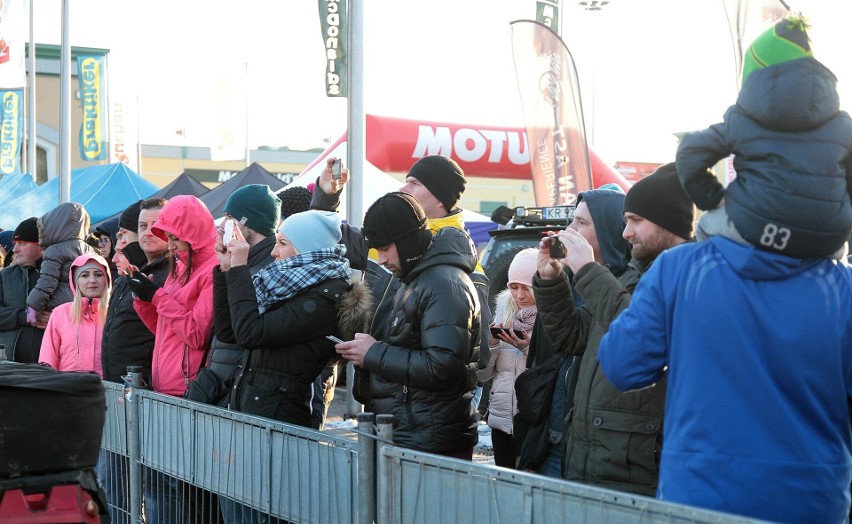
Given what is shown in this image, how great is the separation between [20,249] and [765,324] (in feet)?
22.8

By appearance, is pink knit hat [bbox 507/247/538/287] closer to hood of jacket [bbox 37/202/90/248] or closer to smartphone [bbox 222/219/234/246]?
smartphone [bbox 222/219/234/246]

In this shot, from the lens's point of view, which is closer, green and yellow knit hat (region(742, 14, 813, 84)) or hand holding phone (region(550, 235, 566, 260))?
green and yellow knit hat (region(742, 14, 813, 84))

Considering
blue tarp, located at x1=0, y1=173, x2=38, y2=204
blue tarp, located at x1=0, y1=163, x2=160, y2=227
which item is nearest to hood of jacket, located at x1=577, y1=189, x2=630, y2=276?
blue tarp, located at x1=0, y1=163, x2=160, y2=227

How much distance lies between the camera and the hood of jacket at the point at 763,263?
2471mm

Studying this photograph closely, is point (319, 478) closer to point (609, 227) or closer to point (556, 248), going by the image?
point (556, 248)

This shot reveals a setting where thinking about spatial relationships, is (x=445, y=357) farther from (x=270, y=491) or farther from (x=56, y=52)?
(x=56, y=52)

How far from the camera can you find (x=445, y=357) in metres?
3.93

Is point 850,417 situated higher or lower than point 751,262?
lower

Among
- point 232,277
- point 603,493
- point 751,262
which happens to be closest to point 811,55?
point 751,262

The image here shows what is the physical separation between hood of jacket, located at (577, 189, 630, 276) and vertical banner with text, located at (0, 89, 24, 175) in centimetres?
2581

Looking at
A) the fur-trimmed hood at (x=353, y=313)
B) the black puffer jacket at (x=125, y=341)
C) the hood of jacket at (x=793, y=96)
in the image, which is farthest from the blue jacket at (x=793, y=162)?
the black puffer jacket at (x=125, y=341)

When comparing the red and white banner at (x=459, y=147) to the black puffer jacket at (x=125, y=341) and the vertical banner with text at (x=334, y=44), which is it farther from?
the black puffer jacket at (x=125, y=341)

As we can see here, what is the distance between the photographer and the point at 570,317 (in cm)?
361

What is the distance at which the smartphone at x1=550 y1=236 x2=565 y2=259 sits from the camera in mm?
3408
